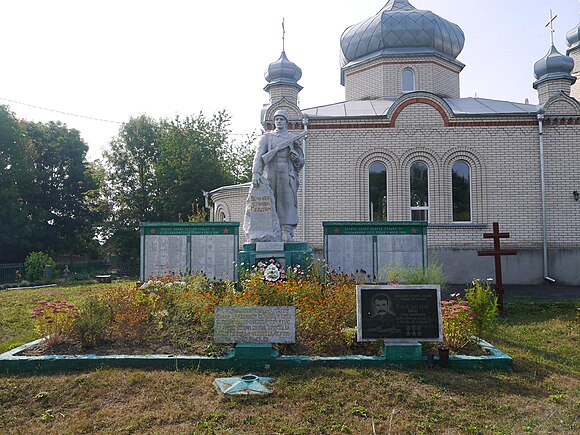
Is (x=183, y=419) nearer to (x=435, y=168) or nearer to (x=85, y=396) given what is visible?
(x=85, y=396)

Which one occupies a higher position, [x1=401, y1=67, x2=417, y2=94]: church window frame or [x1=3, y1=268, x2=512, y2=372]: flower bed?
[x1=401, y1=67, x2=417, y2=94]: church window frame

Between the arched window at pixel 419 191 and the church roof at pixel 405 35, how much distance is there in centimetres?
558

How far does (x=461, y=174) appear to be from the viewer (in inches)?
655

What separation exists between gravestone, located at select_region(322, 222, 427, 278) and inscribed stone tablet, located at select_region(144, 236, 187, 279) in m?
3.66

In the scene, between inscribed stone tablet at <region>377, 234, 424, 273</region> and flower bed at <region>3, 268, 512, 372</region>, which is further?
inscribed stone tablet at <region>377, 234, 424, 273</region>

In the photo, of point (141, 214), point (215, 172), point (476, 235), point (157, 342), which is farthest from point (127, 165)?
point (157, 342)

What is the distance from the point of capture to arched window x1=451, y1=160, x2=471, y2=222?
16.5 m

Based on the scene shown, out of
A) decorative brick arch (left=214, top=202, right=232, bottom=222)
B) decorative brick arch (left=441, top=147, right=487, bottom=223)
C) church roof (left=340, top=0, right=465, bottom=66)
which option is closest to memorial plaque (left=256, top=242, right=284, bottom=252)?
decorative brick arch (left=441, top=147, right=487, bottom=223)

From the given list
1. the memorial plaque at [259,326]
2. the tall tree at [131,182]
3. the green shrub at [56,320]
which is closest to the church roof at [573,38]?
the memorial plaque at [259,326]

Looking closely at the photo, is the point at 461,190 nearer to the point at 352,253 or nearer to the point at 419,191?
the point at 419,191

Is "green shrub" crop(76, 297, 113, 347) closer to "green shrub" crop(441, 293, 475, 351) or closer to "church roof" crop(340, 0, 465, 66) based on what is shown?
"green shrub" crop(441, 293, 475, 351)

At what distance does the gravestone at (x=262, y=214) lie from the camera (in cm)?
1000

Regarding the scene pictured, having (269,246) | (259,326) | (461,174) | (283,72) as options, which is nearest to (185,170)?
(283,72)

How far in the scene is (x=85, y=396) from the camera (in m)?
A: 5.00
